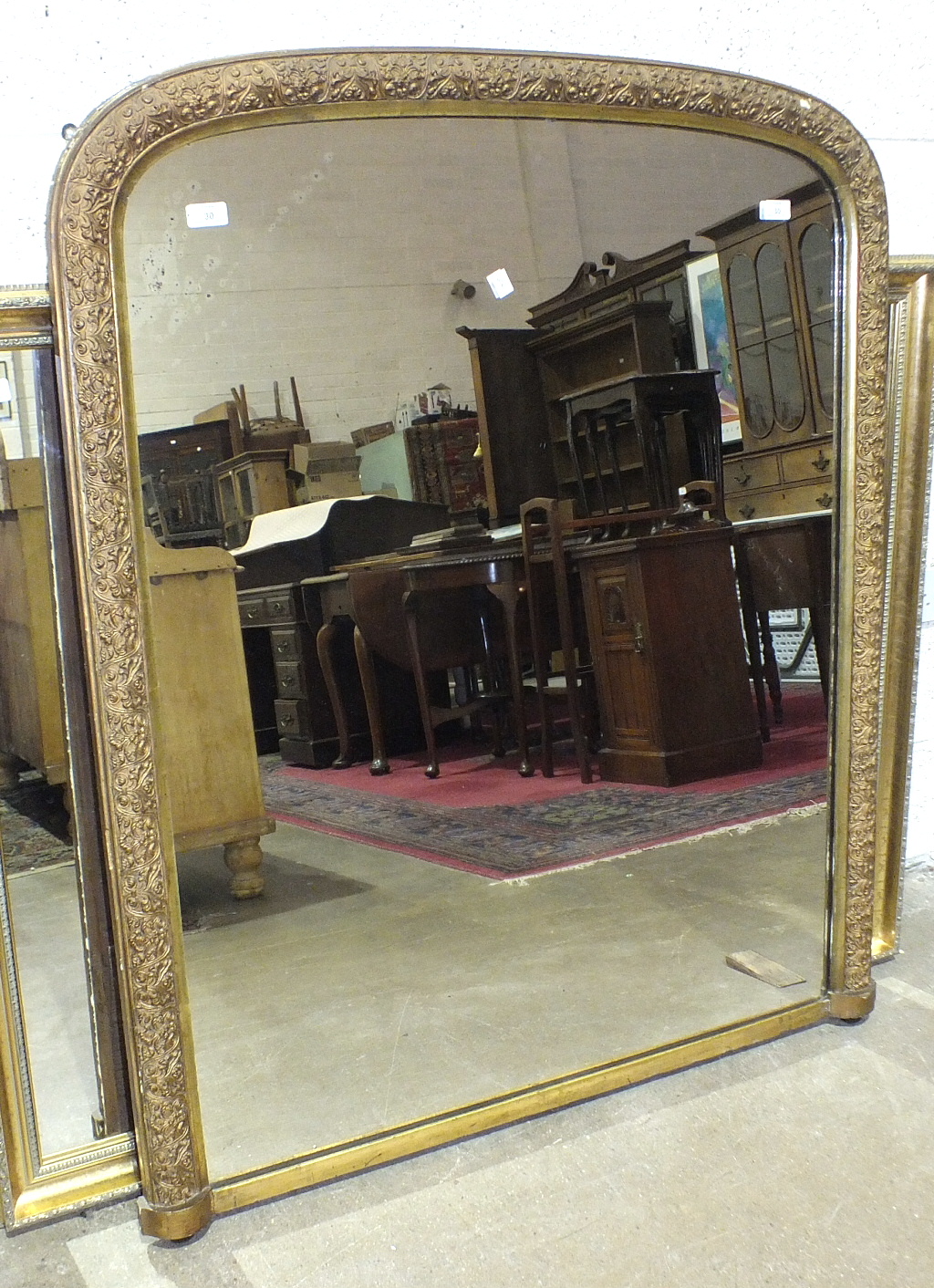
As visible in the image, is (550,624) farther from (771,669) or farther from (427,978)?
(427,978)

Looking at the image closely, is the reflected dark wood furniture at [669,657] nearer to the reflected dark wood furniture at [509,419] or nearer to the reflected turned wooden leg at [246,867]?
the reflected dark wood furniture at [509,419]

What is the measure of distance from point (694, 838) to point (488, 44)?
1.42m

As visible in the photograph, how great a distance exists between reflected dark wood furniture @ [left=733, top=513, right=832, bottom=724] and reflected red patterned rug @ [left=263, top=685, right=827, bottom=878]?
60mm

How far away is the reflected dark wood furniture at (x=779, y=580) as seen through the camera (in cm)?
207

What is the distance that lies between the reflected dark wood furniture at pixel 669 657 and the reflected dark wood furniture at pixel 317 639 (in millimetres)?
375

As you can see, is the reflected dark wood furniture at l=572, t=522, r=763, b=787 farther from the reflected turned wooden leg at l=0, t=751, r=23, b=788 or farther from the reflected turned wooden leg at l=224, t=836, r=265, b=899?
the reflected turned wooden leg at l=0, t=751, r=23, b=788

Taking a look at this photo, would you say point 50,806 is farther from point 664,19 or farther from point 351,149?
point 664,19

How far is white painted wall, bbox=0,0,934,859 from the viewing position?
158cm

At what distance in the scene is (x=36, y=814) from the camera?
1.64 metres

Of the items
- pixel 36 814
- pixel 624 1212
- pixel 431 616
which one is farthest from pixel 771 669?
pixel 36 814

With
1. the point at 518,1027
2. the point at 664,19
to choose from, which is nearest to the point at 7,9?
the point at 664,19

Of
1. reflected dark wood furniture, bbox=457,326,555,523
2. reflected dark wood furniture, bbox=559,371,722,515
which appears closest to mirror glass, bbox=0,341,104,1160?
reflected dark wood furniture, bbox=457,326,555,523

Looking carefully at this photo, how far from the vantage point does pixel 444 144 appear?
178 cm

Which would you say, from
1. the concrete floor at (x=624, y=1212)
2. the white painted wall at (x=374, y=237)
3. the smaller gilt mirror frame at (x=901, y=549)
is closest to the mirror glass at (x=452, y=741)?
the white painted wall at (x=374, y=237)
